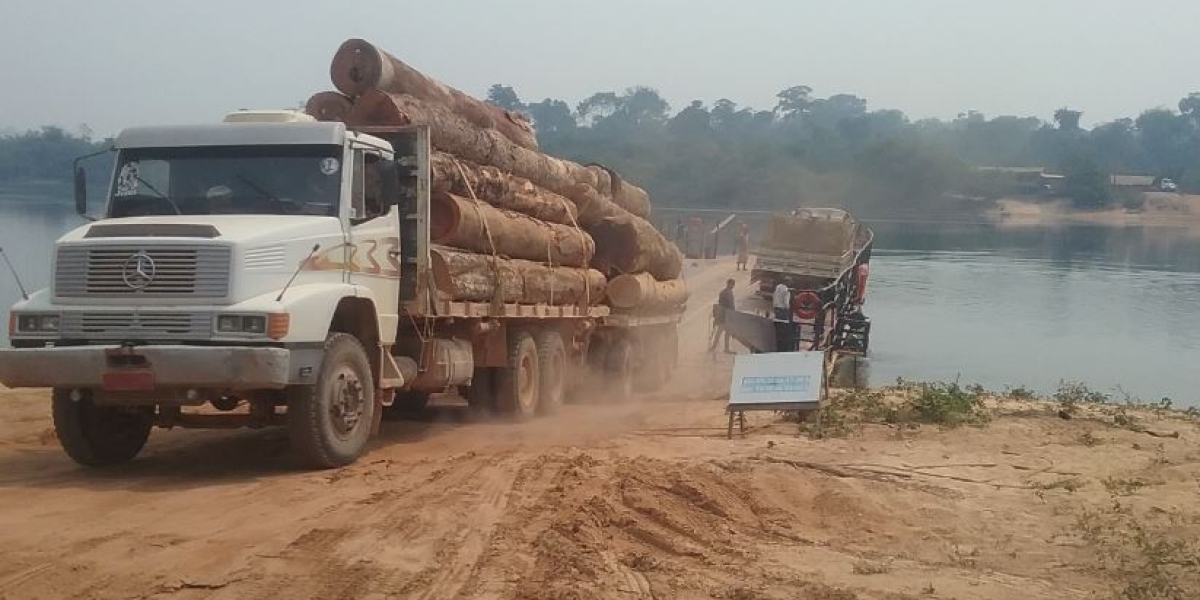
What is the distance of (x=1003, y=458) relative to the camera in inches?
413

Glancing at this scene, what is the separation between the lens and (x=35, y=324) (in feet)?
28.9

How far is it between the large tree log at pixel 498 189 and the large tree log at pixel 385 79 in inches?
26.0

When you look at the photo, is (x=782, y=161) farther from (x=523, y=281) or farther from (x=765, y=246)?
(x=523, y=281)

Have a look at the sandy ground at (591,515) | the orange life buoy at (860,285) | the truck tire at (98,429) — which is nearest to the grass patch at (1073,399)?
the sandy ground at (591,515)

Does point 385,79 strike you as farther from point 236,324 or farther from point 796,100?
point 796,100

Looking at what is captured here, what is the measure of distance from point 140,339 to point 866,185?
7291 centimetres

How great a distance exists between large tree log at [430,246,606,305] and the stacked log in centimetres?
1

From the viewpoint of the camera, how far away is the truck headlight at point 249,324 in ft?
28.1

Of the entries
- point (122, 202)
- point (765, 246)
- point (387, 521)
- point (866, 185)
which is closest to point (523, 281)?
point (122, 202)

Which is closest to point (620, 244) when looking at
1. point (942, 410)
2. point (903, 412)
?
point (903, 412)

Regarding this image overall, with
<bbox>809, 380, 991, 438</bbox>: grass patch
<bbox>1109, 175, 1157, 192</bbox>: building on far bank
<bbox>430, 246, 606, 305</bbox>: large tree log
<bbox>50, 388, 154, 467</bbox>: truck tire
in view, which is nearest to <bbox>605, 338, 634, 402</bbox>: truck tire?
<bbox>430, 246, 606, 305</bbox>: large tree log

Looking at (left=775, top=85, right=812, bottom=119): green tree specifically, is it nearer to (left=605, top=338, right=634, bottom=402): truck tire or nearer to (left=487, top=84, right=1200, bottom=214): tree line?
(left=487, top=84, right=1200, bottom=214): tree line

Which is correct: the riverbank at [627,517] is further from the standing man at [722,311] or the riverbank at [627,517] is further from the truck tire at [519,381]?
the standing man at [722,311]

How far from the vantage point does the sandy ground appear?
6312 millimetres
